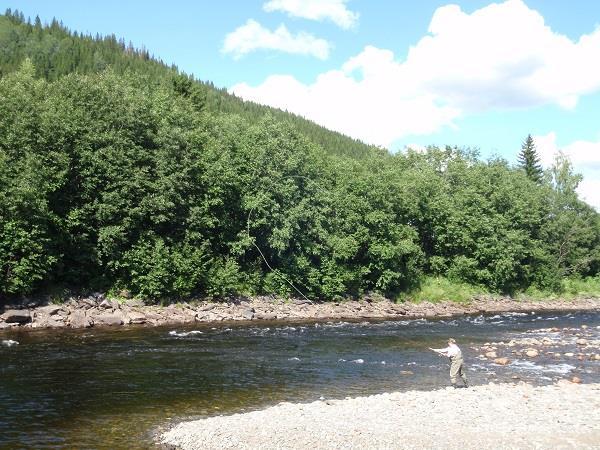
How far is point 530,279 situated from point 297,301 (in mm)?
38970

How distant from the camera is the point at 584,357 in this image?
101 feet

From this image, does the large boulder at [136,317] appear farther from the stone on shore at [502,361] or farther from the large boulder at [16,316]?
the stone on shore at [502,361]

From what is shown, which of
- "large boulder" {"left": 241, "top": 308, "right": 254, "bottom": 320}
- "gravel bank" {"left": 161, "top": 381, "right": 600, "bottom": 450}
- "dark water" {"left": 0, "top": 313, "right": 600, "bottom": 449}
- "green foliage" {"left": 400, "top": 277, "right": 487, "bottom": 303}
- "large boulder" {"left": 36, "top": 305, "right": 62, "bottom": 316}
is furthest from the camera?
"green foliage" {"left": 400, "top": 277, "right": 487, "bottom": 303}

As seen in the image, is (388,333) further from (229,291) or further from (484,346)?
(229,291)

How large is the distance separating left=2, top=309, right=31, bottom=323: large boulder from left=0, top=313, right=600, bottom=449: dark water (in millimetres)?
2756

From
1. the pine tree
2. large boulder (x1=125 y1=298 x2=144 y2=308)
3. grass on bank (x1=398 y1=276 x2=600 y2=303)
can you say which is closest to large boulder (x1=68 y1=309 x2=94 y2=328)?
large boulder (x1=125 y1=298 x2=144 y2=308)

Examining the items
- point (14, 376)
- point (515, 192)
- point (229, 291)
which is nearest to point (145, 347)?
point (14, 376)

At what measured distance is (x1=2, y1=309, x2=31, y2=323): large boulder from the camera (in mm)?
34719

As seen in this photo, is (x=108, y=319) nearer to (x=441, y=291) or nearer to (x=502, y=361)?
(x=502, y=361)

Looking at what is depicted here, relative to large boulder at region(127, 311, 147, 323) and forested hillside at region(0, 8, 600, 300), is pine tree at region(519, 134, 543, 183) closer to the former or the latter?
forested hillside at region(0, 8, 600, 300)

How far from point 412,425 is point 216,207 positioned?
112ft

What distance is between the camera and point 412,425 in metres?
16.9

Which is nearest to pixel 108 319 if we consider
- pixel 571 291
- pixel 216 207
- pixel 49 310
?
pixel 49 310

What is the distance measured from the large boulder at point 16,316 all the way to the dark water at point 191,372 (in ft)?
9.04
